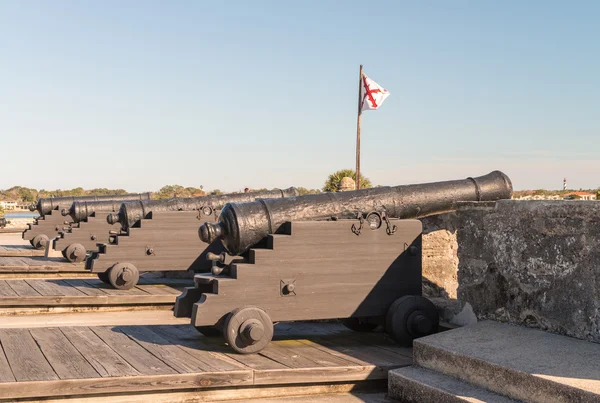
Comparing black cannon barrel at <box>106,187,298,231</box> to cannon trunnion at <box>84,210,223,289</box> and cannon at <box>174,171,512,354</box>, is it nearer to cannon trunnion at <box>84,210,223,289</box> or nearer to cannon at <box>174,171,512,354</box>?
cannon trunnion at <box>84,210,223,289</box>

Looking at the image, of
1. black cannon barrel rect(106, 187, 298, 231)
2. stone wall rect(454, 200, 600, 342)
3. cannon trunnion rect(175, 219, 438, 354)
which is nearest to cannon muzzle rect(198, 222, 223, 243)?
cannon trunnion rect(175, 219, 438, 354)

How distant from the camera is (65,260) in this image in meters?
11.2

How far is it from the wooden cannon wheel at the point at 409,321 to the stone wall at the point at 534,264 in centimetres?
28

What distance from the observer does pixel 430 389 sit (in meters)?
3.96

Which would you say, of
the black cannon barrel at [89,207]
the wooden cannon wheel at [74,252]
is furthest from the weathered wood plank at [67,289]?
the black cannon barrel at [89,207]

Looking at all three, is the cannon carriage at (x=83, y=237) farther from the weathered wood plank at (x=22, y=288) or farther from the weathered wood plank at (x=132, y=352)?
the weathered wood plank at (x=132, y=352)

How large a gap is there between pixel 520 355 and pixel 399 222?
57.4 inches

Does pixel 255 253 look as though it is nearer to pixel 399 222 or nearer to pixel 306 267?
Result: pixel 306 267

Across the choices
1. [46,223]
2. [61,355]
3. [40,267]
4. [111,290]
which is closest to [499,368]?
[61,355]

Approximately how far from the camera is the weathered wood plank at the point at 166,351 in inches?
167

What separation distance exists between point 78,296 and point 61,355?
3324 mm

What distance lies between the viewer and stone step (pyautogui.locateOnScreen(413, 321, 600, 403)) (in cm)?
348

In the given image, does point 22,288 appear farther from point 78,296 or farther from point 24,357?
point 24,357

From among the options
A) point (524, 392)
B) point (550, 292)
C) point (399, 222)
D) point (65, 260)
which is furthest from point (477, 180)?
point (65, 260)
